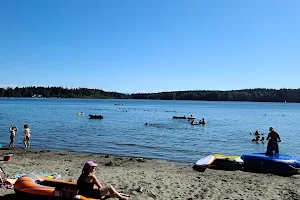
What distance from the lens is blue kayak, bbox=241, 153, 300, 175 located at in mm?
13094

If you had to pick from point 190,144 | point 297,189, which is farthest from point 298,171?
point 190,144

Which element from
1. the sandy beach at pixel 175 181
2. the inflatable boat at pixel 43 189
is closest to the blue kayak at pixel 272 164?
the sandy beach at pixel 175 181

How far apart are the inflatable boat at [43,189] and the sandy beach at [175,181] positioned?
→ 2.17 feet

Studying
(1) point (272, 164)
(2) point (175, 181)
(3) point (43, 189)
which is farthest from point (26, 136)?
(1) point (272, 164)

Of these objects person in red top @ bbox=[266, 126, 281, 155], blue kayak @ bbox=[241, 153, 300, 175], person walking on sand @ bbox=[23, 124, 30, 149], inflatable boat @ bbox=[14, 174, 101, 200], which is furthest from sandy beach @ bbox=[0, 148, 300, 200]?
person walking on sand @ bbox=[23, 124, 30, 149]

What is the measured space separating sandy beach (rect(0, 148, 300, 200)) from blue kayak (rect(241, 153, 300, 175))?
1.56ft

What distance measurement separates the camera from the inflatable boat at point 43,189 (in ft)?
23.6

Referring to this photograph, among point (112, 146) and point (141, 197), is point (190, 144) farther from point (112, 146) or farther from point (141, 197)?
point (141, 197)

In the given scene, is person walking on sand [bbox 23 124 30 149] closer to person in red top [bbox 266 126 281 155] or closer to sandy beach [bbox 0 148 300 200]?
sandy beach [bbox 0 148 300 200]

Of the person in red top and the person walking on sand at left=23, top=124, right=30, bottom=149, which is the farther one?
the person walking on sand at left=23, top=124, right=30, bottom=149

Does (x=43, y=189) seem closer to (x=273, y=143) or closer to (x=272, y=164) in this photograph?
(x=272, y=164)

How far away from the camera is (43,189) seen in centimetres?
736

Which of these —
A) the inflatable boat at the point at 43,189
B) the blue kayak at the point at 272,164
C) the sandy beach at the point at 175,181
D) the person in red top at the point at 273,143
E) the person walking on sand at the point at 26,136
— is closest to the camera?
the inflatable boat at the point at 43,189

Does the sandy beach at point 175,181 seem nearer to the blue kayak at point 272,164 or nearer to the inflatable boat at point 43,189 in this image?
the blue kayak at point 272,164
